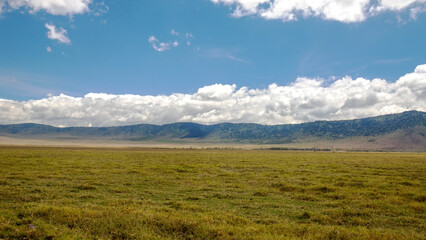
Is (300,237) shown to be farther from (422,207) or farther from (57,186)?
(57,186)

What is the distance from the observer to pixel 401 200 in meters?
16.9

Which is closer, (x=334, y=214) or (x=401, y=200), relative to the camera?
(x=334, y=214)

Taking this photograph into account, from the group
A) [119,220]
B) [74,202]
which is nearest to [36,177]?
[74,202]

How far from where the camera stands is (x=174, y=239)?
9.64 meters

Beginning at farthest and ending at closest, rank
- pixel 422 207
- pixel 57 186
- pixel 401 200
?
pixel 57 186 < pixel 401 200 < pixel 422 207

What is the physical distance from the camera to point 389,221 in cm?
1296

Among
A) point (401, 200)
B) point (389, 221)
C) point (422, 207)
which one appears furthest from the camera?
point (401, 200)

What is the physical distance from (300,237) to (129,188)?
14.1m

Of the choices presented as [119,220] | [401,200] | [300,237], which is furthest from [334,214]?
[119,220]

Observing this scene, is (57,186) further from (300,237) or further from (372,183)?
(372,183)

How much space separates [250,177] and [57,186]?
54.6ft

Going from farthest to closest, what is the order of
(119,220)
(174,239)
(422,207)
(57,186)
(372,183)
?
(372,183)
(57,186)
(422,207)
(119,220)
(174,239)

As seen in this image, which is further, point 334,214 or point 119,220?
point 334,214

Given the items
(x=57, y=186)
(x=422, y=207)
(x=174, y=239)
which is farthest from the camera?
(x=57, y=186)
